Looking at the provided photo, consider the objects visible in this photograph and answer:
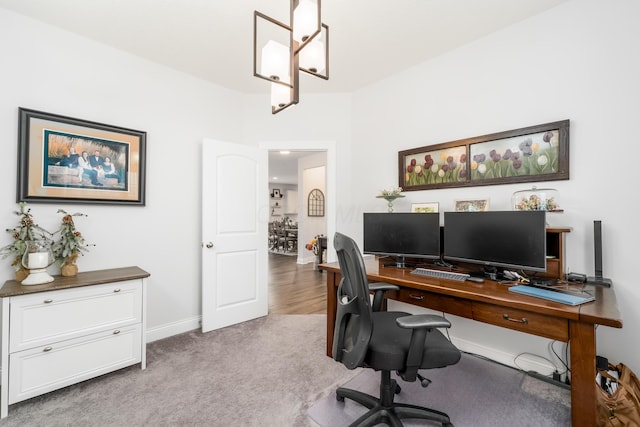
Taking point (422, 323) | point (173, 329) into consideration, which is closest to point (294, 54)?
point (422, 323)

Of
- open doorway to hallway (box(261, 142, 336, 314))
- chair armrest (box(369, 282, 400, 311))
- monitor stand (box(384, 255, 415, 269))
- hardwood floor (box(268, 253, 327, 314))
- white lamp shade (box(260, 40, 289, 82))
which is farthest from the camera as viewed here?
hardwood floor (box(268, 253, 327, 314))

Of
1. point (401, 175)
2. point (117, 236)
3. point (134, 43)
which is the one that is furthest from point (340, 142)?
point (117, 236)

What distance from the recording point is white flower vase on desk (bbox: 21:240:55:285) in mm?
1896

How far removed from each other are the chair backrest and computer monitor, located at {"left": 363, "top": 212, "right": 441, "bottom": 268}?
1028mm

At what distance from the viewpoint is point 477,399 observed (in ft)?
5.96

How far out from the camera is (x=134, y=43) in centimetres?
243

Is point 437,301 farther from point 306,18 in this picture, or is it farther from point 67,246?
point 67,246

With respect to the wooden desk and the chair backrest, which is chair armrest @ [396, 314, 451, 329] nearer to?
the chair backrest

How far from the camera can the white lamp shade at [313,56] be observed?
1.58m

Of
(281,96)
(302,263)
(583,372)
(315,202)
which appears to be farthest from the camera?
(315,202)

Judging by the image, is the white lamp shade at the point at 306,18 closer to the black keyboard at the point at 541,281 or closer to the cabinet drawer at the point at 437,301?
the cabinet drawer at the point at 437,301

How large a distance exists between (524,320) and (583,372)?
28 centimetres

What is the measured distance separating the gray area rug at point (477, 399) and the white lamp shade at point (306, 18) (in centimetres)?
212

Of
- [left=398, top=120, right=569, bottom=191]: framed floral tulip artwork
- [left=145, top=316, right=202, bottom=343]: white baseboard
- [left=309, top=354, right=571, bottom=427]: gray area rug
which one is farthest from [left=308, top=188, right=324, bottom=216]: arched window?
[left=309, top=354, right=571, bottom=427]: gray area rug
